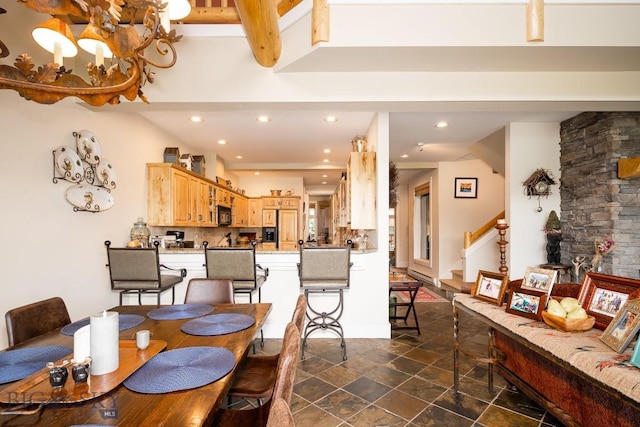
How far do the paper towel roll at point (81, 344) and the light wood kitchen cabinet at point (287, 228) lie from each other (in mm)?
7155

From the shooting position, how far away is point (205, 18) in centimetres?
286

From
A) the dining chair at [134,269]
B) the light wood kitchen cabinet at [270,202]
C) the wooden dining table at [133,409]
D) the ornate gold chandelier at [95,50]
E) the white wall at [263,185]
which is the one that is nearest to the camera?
the wooden dining table at [133,409]

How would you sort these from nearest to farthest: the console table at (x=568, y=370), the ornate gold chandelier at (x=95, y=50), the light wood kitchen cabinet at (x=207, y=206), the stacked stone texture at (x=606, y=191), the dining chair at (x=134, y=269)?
the console table at (x=568, y=370) → the ornate gold chandelier at (x=95, y=50) → the dining chair at (x=134, y=269) → the stacked stone texture at (x=606, y=191) → the light wood kitchen cabinet at (x=207, y=206)

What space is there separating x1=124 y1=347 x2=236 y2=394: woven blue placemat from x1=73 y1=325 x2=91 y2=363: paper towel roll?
0.20m

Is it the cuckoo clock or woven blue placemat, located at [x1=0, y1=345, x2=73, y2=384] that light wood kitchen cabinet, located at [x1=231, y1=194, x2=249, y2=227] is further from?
woven blue placemat, located at [x1=0, y1=345, x2=73, y2=384]

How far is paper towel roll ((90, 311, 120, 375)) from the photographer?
45.4 inches

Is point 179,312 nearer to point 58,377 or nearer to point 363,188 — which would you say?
point 58,377

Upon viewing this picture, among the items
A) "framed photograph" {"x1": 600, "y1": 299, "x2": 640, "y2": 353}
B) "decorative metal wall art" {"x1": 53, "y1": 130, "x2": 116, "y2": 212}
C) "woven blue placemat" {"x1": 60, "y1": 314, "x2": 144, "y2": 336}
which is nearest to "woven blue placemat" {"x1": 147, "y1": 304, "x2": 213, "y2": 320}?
"woven blue placemat" {"x1": 60, "y1": 314, "x2": 144, "y2": 336}

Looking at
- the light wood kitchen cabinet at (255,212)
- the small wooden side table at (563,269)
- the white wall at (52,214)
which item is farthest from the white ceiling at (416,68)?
the light wood kitchen cabinet at (255,212)

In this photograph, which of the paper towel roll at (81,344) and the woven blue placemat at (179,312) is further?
the woven blue placemat at (179,312)

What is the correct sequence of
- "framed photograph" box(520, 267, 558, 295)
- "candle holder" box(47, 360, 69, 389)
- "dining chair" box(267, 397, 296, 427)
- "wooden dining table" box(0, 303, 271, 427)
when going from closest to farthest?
1. "dining chair" box(267, 397, 296, 427)
2. "wooden dining table" box(0, 303, 271, 427)
3. "candle holder" box(47, 360, 69, 389)
4. "framed photograph" box(520, 267, 558, 295)

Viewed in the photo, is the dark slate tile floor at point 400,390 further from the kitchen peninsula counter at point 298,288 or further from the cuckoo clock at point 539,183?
the cuckoo clock at point 539,183

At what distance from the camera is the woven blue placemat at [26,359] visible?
1.18 m

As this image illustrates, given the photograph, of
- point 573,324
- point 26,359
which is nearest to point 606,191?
point 573,324
